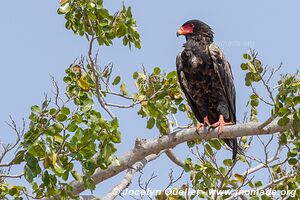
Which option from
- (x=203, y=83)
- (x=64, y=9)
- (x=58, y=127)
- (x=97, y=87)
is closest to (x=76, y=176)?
(x=58, y=127)

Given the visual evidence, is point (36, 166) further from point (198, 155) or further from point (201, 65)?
point (201, 65)

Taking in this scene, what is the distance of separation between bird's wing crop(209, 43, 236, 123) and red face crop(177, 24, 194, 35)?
42 centimetres

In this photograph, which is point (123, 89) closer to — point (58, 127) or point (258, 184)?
point (58, 127)

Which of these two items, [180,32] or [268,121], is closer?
[268,121]

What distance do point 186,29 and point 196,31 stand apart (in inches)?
5.2

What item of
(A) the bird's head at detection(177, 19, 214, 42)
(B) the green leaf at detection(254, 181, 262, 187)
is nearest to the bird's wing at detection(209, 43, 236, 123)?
(A) the bird's head at detection(177, 19, 214, 42)

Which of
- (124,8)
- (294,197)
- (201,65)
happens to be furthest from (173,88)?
(294,197)

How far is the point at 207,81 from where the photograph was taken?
7223mm

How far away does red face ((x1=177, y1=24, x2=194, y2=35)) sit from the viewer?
25.2 feet

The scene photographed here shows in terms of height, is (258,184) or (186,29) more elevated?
(186,29)

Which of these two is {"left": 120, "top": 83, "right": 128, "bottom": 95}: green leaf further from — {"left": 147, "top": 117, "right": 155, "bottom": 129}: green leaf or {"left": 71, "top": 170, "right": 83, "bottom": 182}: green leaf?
{"left": 71, "top": 170, "right": 83, "bottom": 182}: green leaf

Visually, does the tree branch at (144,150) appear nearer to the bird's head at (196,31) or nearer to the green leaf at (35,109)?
the green leaf at (35,109)

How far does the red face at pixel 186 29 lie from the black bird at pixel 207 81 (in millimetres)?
134

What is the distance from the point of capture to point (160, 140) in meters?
5.73
